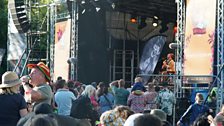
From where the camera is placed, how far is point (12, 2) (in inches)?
874

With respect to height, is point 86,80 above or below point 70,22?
below

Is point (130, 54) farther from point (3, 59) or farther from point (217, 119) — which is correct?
point (217, 119)

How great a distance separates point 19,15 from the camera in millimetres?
22375

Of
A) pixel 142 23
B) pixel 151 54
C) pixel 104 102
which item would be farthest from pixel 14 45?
pixel 104 102

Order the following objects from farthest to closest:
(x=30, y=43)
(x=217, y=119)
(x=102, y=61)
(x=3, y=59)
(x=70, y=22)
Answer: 1. (x=3, y=59)
2. (x=30, y=43)
3. (x=102, y=61)
4. (x=70, y=22)
5. (x=217, y=119)

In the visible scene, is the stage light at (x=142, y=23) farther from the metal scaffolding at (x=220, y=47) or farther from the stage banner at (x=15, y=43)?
the metal scaffolding at (x=220, y=47)

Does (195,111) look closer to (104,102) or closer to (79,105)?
(104,102)

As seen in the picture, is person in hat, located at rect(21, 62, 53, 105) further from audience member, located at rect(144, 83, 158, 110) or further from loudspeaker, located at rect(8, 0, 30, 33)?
loudspeaker, located at rect(8, 0, 30, 33)

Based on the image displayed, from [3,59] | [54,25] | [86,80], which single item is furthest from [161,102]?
[3,59]

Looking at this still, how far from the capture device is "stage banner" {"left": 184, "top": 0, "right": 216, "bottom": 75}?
529 inches

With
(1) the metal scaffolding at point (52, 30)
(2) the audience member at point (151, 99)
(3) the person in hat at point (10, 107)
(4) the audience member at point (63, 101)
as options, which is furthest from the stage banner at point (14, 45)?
(3) the person in hat at point (10, 107)

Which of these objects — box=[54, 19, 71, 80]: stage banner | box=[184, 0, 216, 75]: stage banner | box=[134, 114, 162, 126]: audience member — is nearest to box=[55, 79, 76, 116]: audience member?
box=[184, 0, 216, 75]: stage banner

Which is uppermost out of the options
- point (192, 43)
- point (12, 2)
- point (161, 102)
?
point (12, 2)

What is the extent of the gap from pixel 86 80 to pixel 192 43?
7080 mm
